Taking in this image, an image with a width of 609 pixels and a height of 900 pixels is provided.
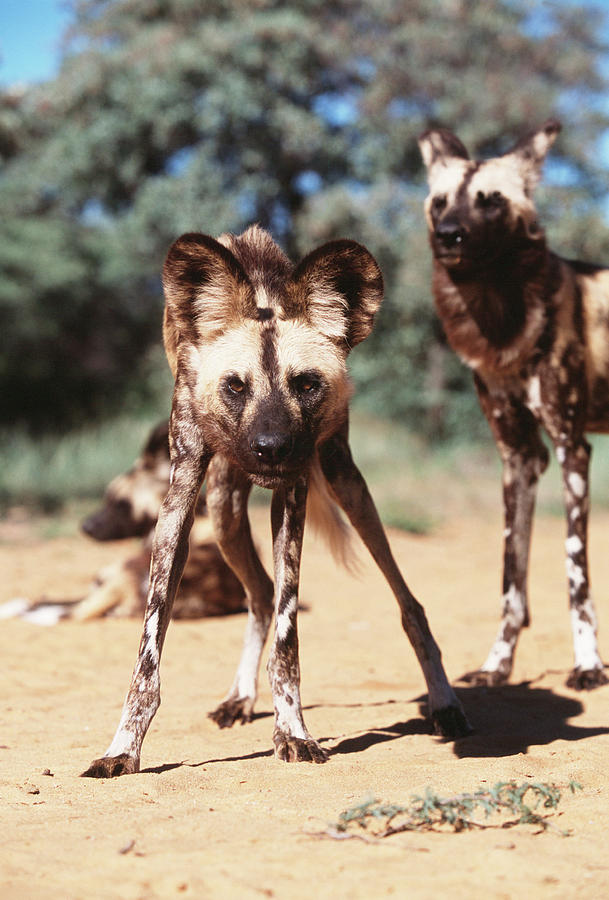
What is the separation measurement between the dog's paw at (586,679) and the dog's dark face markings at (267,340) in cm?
204

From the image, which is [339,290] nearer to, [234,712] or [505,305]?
[234,712]

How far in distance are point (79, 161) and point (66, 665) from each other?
13.6 meters

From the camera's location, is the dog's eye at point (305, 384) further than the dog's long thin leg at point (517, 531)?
No

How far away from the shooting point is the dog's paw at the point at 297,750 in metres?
3.18

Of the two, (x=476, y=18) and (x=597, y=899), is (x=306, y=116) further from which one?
(x=597, y=899)

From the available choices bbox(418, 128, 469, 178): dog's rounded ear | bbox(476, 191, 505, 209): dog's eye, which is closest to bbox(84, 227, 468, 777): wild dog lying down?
bbox(476, 191, 505, 209): dog's eye

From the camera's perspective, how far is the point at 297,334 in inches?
127

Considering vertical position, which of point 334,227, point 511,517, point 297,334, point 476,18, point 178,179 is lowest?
point 511,517

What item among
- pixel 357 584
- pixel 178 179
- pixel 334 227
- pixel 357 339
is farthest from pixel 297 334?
pixel 178 179

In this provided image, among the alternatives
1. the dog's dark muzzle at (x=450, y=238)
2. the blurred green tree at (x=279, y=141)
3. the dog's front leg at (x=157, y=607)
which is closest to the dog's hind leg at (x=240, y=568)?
the dog's front leg at (x=157, y=607)

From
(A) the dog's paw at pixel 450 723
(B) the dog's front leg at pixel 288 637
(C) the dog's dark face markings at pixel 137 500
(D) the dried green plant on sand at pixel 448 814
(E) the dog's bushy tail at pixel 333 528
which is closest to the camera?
(D) the dried green plant on sand at pixel 448 814

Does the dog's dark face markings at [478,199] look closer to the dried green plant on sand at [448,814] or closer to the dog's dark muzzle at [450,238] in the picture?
the dog's dark muzzle at [450,238]

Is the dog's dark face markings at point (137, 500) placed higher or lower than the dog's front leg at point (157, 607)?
higher

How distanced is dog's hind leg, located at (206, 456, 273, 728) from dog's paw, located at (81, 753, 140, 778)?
903 millimetres
